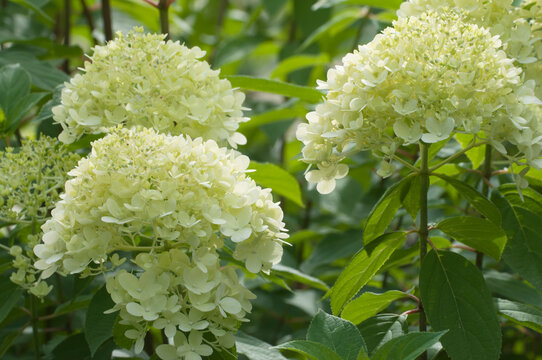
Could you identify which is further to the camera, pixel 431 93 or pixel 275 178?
pixel 275 178

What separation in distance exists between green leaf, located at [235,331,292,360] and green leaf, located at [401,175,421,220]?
0.43 metres

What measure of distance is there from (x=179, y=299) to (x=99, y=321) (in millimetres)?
310

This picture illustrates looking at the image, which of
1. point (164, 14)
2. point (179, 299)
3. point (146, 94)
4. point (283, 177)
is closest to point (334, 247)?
point (283, 177)

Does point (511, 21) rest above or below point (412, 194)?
above

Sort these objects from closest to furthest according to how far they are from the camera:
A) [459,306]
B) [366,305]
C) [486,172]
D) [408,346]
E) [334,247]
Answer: [408,346]
[459,306]
[366,305]
[486,172]
[334,247]

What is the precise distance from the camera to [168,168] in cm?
124

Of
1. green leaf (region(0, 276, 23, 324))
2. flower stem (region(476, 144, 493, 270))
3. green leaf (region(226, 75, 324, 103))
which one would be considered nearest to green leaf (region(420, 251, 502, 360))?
flower stem (region(476, 144, 493, 270))

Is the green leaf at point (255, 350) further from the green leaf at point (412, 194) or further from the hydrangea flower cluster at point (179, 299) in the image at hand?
the green leaf at point (412, 194)

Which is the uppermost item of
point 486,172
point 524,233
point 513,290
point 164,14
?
point 164,14

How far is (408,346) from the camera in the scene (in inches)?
44.6

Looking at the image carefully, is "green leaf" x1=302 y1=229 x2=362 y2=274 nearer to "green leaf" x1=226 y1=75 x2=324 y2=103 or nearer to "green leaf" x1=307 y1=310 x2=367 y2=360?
"green leaf" x1=226 y1=75 x2=324 y2=103

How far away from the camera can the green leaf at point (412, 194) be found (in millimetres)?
1461

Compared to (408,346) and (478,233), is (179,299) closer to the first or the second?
(408,346)

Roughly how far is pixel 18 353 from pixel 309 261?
102 centimetres
